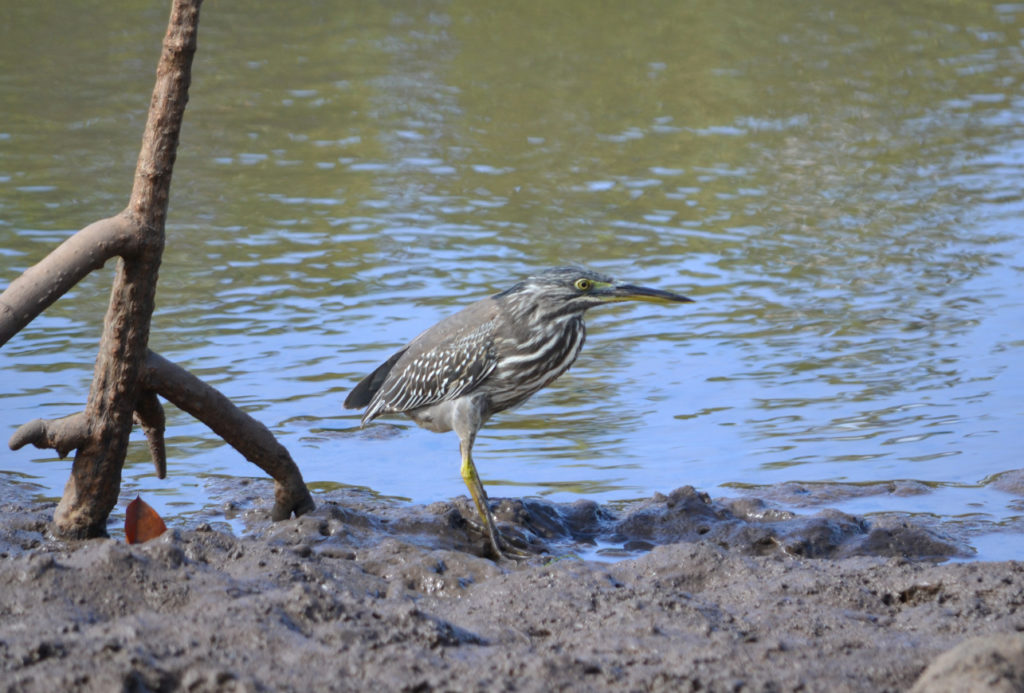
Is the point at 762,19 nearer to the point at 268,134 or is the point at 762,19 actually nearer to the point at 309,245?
the point at 268,134

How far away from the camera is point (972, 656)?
3691 mm

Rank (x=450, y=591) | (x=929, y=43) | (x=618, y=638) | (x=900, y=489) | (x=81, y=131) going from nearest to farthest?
(x=618, y=638) → (x=450, y=591) → (x=900, y=489) → (x=81, y=131) → (x=929, y=43)

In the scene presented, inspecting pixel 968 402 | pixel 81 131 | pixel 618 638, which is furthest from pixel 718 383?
pixel 81 131

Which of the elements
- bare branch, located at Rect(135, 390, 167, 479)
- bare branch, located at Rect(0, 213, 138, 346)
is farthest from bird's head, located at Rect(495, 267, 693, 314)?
bare branch, located at Rect(0, 213, 138, 346)

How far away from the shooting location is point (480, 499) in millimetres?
6285

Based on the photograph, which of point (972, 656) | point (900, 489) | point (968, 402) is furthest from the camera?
point (968, 402)

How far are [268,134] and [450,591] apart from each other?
30.6 ft

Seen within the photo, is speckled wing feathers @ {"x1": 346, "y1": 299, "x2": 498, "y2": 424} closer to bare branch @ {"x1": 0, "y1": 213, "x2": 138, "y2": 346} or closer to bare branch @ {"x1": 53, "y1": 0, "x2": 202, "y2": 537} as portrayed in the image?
bare branch @ {"x1": 53, "y1": 0, "x2": 202, "y2": 537}

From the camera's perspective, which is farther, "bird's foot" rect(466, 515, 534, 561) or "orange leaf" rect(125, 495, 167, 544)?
"bird's foot" rect(466, 515, 534, 561)

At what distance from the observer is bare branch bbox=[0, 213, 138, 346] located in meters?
5.18

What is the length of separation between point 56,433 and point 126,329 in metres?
0.53

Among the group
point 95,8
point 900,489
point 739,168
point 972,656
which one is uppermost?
point 95,8

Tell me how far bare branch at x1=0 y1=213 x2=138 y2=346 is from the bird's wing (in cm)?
189

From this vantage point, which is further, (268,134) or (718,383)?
(268,134)
